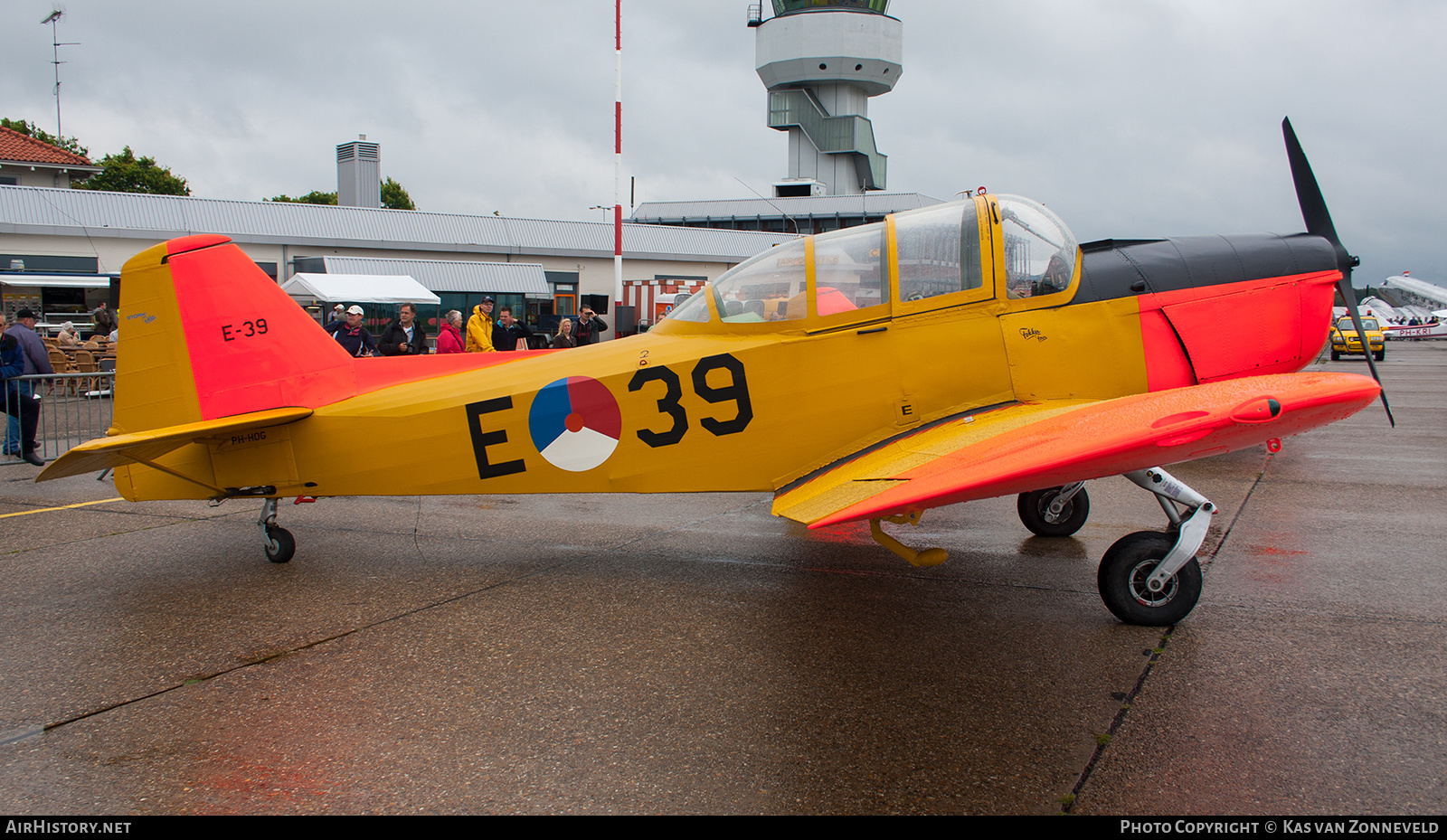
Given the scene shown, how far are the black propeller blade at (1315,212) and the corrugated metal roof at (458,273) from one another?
98.3ft

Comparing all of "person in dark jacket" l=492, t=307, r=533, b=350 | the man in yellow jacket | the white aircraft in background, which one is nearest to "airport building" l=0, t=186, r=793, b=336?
"person in dark jacket" l=492, t=307, r=533, b=350

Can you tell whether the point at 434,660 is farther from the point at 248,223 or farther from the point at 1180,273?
the point at 248,223

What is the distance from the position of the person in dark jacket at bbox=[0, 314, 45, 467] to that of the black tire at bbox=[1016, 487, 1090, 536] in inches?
424

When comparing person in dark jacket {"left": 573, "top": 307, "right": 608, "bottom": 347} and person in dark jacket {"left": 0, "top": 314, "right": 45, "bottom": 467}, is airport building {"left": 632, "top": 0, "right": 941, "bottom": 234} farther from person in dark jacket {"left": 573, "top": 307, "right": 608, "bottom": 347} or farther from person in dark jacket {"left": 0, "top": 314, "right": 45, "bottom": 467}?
person in dark jacket {"left": 0, "top": 314, "right": 45, "bottom": 467}

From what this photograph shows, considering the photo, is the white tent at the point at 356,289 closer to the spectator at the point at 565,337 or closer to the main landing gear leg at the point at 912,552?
the spectator at the point at 565,337

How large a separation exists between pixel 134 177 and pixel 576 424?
68848 mm

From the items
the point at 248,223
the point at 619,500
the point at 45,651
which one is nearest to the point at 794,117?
the point at 248,223

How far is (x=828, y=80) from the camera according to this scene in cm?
6612

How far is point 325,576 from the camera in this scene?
5.56m

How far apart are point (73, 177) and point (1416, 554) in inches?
2003

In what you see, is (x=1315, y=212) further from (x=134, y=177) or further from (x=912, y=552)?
(x=134, y=177)

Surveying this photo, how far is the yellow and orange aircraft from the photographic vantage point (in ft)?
14.9

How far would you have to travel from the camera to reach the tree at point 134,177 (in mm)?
59062

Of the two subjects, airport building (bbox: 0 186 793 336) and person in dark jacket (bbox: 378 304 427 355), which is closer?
person in dark jacket (bbox: 378 304 427 355)
